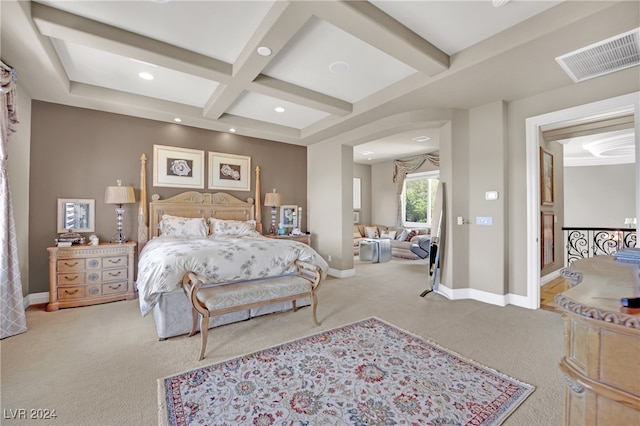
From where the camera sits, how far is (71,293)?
11.9 ft

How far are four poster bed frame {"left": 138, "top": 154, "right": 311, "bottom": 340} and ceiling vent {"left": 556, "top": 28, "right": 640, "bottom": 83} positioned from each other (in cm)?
388

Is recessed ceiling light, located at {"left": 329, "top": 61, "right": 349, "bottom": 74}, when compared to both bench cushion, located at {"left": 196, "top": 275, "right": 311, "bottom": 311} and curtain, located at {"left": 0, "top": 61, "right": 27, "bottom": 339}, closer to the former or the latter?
bench cushion, located at {"left": 196, "top": 275, "right": 311, "bottom": 311}

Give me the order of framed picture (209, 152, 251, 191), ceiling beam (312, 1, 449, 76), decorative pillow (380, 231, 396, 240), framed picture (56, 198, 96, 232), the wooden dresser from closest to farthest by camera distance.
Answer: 1. the wooden dresser
2. ceiling beam (312, 1, 449, 76)
3. framed picture (56, 198, 96, 232)
4. framed picture (209, 152, 251, 191)
5. decorative pillow (380, 231, 396, 240)

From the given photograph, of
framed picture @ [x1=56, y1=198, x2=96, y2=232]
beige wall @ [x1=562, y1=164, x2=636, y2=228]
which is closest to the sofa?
beige wall @ [x1=562, y1=164, x2=636, y2=228]

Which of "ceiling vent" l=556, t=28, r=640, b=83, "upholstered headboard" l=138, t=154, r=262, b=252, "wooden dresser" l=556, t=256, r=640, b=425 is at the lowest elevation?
"wooden dresser" l=556, t=256, r=640, b=425

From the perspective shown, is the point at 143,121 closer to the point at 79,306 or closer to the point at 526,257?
the point at 79,306

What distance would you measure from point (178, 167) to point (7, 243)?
2.44 meters

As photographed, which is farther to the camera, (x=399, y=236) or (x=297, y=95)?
(x=399, y=236)

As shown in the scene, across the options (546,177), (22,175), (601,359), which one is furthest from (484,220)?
(22,175)

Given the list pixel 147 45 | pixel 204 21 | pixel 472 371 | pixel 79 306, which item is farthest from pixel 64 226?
pixel 472 371

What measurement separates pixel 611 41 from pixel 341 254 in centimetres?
434

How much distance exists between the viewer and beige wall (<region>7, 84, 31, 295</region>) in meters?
3.35

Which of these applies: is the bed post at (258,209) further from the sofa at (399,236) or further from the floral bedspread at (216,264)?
the sofa at (399,236)

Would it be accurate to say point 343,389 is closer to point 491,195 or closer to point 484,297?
point 484,297
